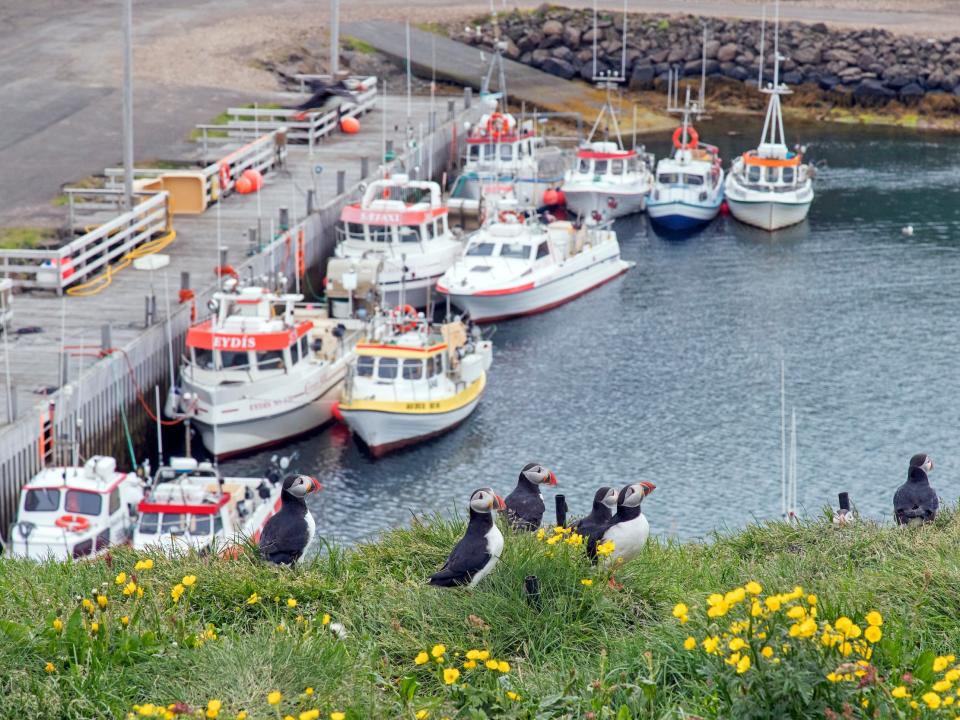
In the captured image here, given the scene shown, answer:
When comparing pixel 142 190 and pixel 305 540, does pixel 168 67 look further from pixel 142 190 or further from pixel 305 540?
pixel 305 540

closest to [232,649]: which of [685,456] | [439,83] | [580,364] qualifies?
[685,456]

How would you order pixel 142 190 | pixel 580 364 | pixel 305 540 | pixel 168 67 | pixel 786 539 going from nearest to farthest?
pixel 305 540 < pixel 786 539 < pixel 580 364 < pixel 142 190 < pixel 168 67

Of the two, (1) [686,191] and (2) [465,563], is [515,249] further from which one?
(2) [465,563]

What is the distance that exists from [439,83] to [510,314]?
29.8m

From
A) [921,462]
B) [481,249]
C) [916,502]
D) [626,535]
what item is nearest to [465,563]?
[626,535]

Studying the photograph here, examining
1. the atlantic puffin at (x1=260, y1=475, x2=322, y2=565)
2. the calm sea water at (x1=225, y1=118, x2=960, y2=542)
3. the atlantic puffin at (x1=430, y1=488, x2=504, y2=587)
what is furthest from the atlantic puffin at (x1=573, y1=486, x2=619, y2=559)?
the calm sea water at (x1=225, y1=118, x2=960, y2=542)

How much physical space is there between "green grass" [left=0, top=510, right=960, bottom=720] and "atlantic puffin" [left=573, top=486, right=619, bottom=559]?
1.28 ft

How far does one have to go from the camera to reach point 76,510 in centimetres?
2566

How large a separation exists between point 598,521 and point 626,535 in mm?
340

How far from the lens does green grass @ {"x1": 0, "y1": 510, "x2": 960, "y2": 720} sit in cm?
1112

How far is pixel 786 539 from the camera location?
15.9 m

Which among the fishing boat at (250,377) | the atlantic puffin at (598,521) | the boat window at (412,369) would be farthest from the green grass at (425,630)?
the boat window at (412,369)

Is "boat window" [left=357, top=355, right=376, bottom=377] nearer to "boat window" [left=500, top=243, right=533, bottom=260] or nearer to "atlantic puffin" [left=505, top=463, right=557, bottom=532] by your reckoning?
"boat window" [left=500, top=243, right=533, bottom=260]

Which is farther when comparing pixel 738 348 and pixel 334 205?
pixel 334 205
